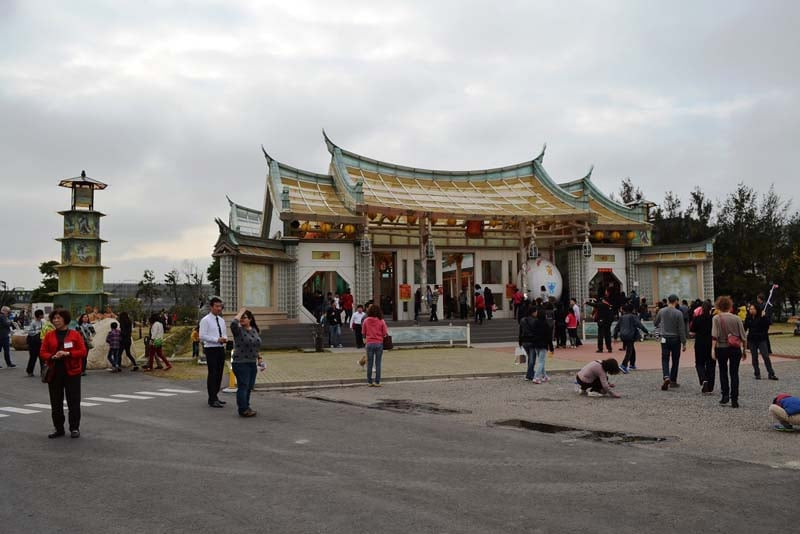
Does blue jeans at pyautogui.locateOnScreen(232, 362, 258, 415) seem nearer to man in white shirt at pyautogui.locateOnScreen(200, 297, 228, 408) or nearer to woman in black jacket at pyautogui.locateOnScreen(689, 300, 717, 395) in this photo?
man in white shirt at pyautogui.locateOnScreen(200, 297, 228, 408)

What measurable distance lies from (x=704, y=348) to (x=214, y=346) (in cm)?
884

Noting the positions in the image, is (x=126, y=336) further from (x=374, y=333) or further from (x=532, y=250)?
(x=532, y=250)

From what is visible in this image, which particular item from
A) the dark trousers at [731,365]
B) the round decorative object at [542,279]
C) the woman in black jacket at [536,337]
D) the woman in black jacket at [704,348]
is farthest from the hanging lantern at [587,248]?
the dark trousers at [731,365]

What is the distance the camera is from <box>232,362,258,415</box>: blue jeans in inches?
418

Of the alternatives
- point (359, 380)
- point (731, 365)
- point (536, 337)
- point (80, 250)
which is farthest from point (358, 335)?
point (80, 250)

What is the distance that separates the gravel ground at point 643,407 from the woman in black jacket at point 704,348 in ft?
0.95

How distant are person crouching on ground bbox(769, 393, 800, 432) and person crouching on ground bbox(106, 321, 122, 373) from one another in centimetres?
1616

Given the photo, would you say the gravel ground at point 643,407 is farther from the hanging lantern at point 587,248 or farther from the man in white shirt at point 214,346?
the hanging lantern at point 587,248

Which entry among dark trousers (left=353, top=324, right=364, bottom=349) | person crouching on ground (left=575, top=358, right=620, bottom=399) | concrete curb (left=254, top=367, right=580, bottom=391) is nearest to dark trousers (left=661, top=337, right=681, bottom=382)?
person crouching on ground (left=575, top=358, right=620, bottom=399)

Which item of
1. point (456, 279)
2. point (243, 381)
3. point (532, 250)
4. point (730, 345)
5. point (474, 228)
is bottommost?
point (243, 381)

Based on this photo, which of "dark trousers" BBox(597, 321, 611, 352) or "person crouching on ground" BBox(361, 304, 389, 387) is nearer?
"person crouching on ground" BBox(361, 304, 389, 387)

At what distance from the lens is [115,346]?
1903 cm

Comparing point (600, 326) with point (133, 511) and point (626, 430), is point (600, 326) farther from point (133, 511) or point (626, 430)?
point (133, 511)

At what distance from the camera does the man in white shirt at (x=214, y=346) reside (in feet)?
38.7
